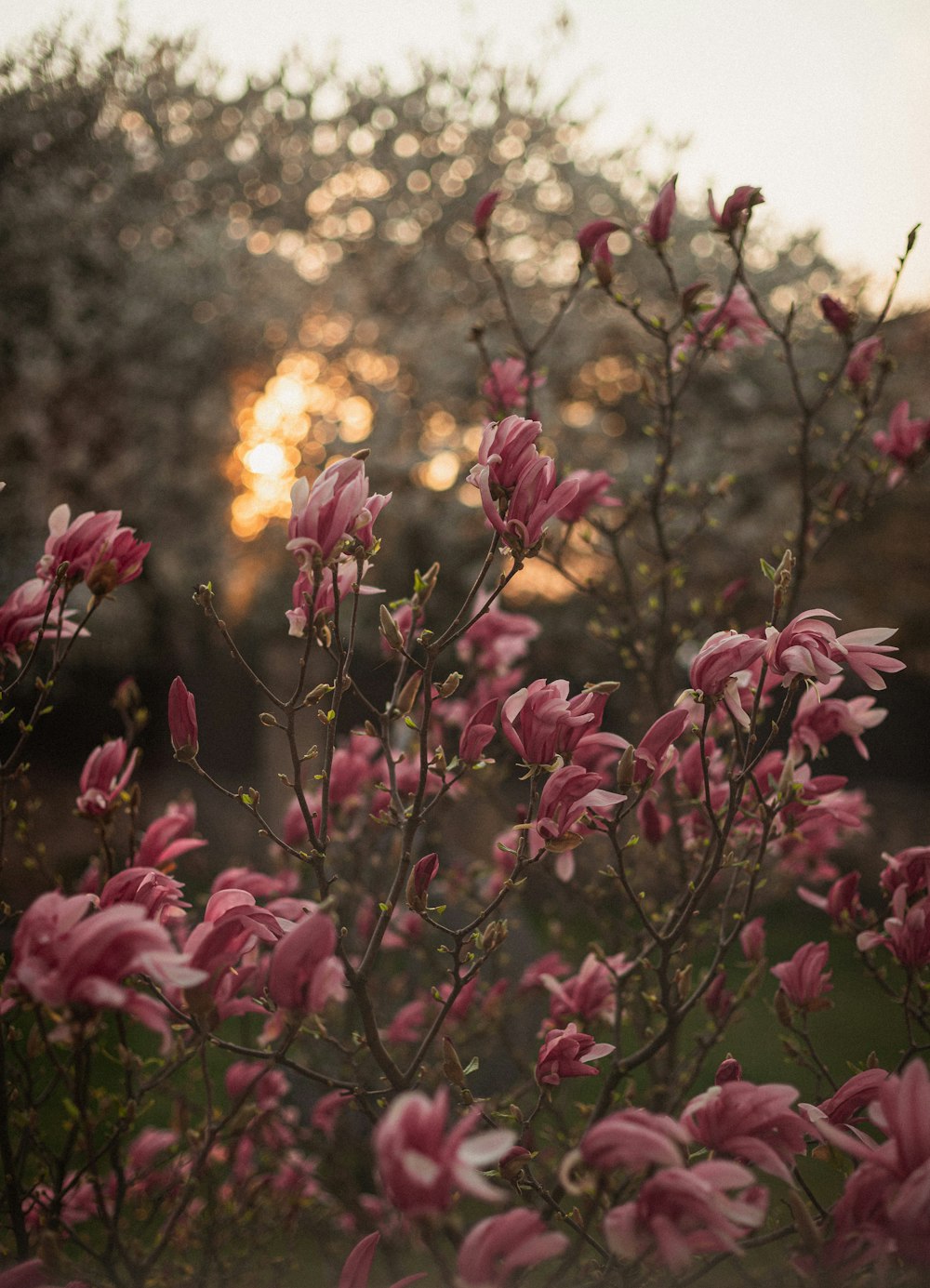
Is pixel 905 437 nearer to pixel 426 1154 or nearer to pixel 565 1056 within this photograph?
pixel 565 1056

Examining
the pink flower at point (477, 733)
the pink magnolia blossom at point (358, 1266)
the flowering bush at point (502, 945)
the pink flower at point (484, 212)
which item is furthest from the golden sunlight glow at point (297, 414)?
the pink magnolia blossom at point (358, 1266)

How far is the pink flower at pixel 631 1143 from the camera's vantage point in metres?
0.68

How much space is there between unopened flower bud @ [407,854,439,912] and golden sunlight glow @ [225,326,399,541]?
707 centimetres

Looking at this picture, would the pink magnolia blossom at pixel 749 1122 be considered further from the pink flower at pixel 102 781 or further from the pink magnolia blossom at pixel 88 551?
the pink magnolia blossom at pixel 88 551

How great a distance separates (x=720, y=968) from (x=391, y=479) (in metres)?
7.81

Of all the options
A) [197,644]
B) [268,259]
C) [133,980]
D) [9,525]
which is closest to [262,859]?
[9,525]

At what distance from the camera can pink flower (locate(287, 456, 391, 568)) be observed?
103 cm

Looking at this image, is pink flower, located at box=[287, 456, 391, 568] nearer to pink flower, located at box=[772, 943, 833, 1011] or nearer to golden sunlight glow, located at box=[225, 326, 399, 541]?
pink flower, located at box=[772, 943, 833, 1011]

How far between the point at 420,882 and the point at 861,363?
4.99ft

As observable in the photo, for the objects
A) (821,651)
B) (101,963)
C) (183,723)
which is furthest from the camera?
(183,723)

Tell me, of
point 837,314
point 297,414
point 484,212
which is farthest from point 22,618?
point 297,414

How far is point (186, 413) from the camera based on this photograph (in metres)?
7.84

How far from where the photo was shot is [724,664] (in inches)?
41.1

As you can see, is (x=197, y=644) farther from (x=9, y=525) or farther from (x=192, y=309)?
(x=9, y=525)
